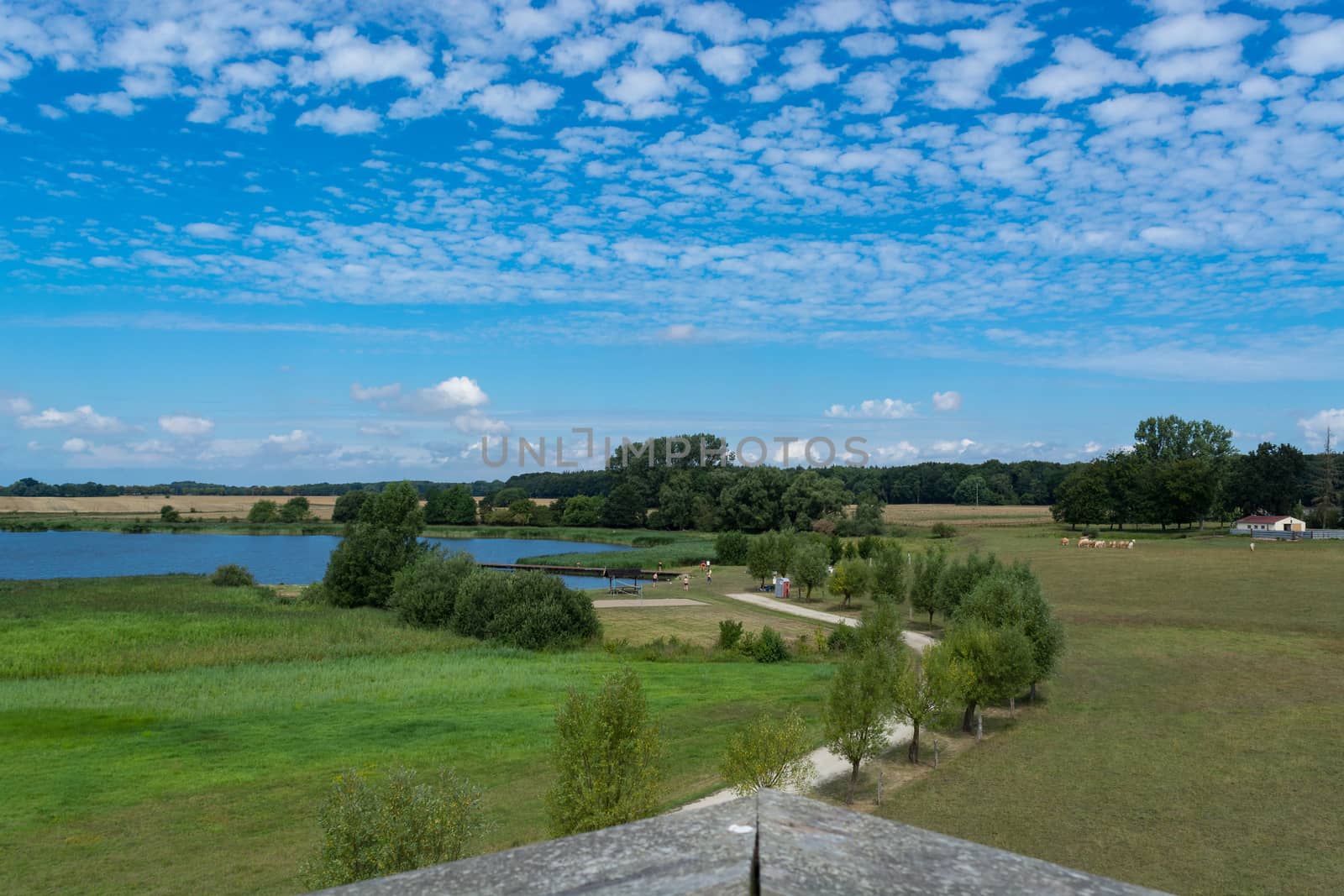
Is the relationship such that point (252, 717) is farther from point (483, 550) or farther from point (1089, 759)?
point (483, 550)

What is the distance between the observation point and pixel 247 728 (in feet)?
76.4

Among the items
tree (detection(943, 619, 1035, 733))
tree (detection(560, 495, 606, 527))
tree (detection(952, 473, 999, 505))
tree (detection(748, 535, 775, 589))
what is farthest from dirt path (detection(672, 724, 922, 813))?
tree (detection(952, 473, 999, 505))

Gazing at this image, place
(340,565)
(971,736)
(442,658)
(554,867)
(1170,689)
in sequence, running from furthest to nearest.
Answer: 1. (340,565)
2. (442,658)
3. (1170,689)
4. (971,736)
5. (554,867)

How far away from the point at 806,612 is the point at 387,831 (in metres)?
41.9

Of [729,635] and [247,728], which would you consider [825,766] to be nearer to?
[247,728]

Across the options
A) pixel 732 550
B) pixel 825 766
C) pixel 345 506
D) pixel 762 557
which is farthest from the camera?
pixel 345 506

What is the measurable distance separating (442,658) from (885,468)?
153 metres

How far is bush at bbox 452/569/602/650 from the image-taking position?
132 ft

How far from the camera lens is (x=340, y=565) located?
189 feet

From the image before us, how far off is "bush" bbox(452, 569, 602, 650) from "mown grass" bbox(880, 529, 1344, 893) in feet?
71.1

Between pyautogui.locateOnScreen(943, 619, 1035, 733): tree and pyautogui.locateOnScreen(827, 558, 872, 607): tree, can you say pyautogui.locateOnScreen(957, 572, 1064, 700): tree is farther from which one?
pyautogui.locateOnScreen(827, 558, 872, 607): tree

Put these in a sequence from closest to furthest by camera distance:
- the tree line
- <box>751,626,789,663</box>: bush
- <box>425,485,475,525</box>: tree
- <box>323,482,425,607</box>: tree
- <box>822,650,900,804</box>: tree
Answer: <box>822,650,900,804</box>: tree, <box>751,626,789,663</box>: bush, <box>323,482,425,607</box>: tree, the tree line, <box>425,485,475,525</box>: tree

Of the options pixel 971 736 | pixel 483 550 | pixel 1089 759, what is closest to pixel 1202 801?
pixel 1089 759

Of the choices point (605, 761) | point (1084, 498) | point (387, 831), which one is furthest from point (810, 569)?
point (1084, 498)
